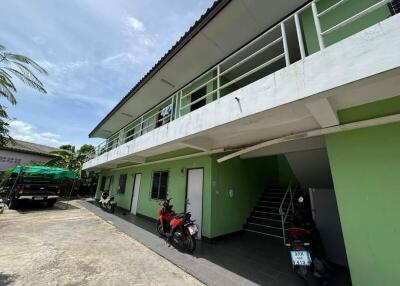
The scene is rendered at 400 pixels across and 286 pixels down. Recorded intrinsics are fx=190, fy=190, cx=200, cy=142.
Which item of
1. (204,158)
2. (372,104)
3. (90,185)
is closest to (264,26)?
(372,104)

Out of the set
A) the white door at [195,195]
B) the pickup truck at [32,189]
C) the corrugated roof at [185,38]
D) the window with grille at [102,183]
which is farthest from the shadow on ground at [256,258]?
the window with grille at [102,183]

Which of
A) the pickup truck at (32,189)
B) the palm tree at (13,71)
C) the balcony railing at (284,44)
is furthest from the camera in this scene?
the pickup truck at (32,189)

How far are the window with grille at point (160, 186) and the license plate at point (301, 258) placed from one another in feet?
20.4

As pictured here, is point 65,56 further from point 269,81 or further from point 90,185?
point 90,185

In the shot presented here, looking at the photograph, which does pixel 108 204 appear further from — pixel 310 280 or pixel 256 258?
pixel 310 280

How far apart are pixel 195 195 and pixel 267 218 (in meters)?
3.21

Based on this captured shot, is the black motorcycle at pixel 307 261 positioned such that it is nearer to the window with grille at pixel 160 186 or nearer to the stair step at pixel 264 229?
the stair step at pixel 264 229

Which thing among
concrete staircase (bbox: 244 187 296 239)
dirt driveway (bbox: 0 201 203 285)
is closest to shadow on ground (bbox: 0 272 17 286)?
dirt driveway (bbox: 0 201 203 285)

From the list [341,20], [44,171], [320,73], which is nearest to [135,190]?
[44,171]

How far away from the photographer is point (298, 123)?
4.31 metres

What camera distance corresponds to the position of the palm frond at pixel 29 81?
15.3 ft

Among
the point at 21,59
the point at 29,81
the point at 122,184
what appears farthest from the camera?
the point at 122,184

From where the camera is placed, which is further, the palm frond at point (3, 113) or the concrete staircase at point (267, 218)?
the concrete staircase at point (267, 218)

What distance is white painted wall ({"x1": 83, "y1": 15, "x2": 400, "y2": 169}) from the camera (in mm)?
2252
